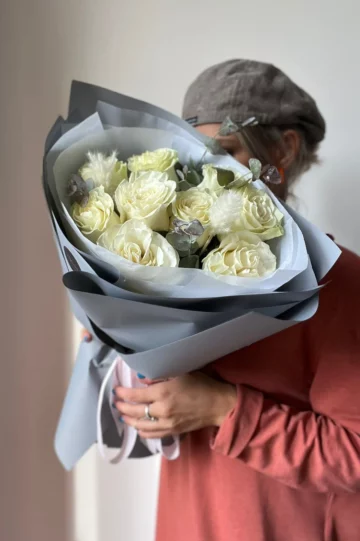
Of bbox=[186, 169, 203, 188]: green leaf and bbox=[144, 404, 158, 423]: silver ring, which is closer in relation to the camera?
bbox=[186, 169, 203, 188]: green leaf

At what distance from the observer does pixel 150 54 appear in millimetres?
1248

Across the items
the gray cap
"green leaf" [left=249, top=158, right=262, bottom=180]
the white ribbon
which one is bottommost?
the white ribbon

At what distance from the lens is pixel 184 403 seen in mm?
729

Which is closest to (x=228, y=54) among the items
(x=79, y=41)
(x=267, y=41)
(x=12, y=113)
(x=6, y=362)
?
(x=267, y=41)

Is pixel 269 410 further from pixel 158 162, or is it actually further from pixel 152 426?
pixel 158 162

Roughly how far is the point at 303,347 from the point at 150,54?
0.90 m

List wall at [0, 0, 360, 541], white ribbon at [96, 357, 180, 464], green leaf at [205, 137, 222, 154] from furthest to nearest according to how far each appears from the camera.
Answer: wall at [0, 0, 360, 541]
white ribbon at [96, 357, 180, 464]
green leaf at [205, 137, 222, 154]

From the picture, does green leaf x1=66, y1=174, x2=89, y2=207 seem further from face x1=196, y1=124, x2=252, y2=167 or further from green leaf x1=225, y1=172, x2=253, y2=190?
face x1=196, y1=124, x2=252, y2=167

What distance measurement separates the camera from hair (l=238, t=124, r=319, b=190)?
813 mm

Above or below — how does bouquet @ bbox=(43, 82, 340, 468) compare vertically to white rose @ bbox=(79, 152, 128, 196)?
below

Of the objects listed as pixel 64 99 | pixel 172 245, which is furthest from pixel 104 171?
pixel 64 99

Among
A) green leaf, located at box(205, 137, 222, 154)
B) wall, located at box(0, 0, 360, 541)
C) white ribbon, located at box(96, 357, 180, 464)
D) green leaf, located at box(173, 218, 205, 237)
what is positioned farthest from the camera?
wall, located at box(0, 0, 360, 541)

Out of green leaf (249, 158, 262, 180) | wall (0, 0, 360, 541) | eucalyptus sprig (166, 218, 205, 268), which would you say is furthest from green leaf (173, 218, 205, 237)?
wall (0, 0, 360, 541)

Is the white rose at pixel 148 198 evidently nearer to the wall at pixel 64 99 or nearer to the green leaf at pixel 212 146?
the green leaf at pixel 212 146
